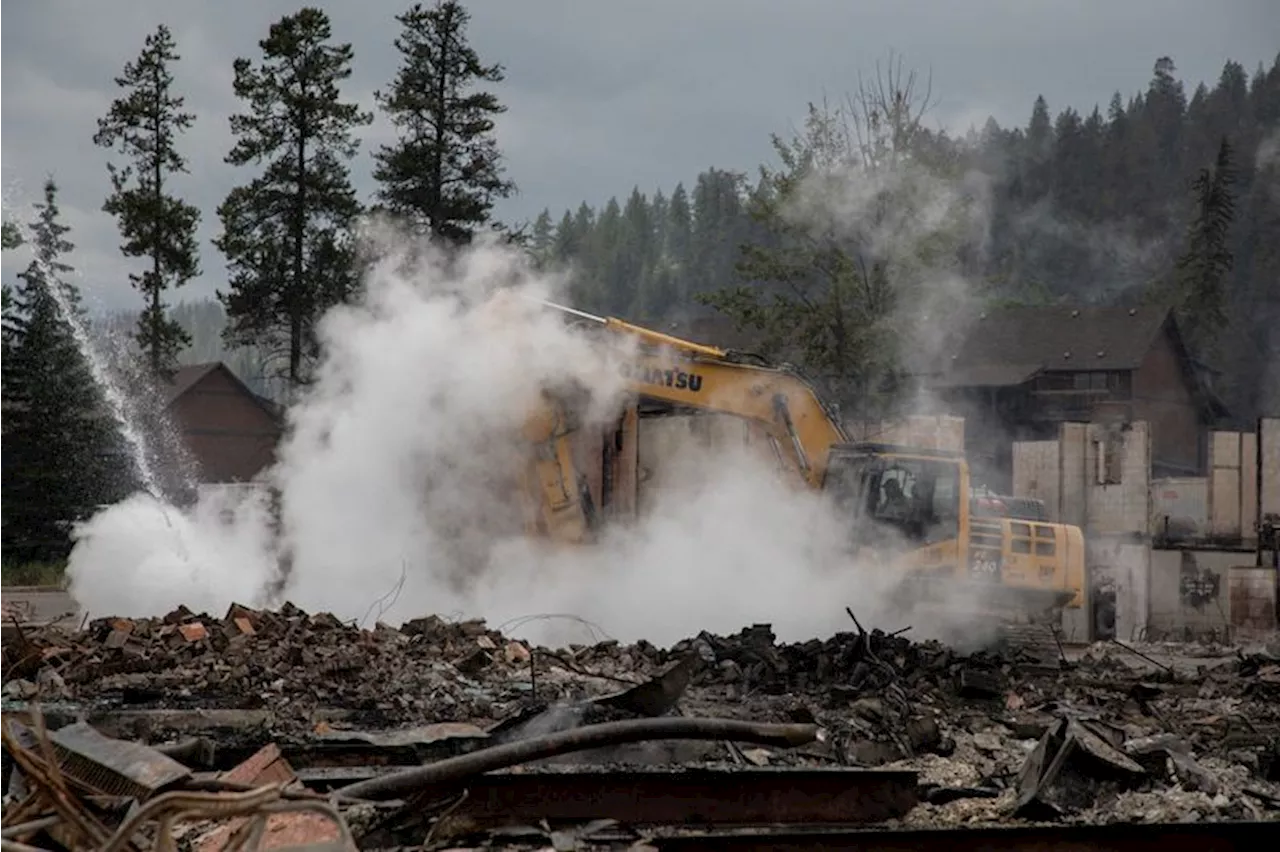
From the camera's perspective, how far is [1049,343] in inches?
2029

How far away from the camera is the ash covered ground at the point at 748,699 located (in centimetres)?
751

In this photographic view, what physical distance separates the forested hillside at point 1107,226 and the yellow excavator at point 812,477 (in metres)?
21.5

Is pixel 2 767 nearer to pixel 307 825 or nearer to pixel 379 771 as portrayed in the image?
pixel 379 771

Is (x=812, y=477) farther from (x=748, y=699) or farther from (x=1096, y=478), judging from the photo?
(x=1096, y=478)

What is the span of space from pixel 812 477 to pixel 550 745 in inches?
407

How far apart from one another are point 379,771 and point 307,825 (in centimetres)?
168

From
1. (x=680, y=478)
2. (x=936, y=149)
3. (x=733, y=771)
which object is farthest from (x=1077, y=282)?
(x=733, y=771)

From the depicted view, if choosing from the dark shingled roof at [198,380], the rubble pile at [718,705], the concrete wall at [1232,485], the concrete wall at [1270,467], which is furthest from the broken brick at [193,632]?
the dark shingled roof at [198,380]

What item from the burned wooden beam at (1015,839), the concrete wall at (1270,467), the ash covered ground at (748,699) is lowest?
the ash covered ground at (748,699)

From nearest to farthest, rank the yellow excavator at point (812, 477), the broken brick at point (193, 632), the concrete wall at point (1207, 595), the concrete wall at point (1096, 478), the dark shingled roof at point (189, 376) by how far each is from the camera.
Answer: the broken brick at point (193, 632)
the yellow excavator at point (812, 477)
the concrete wall at point (1207, 595)
the concrete wall at point (1096, 478)
the dark shingled roof at point (189, 376)

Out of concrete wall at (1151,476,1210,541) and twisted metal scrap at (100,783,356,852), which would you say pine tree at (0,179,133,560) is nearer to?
concrete wall at (1151,476,1210,541)

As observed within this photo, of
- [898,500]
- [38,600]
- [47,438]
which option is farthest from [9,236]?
[898,500]

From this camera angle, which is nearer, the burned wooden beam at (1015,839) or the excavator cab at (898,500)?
the burned wooden beam at (1015,839)

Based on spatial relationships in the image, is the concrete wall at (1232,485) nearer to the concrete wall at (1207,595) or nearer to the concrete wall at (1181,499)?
the concrete wall at (1207,595)
